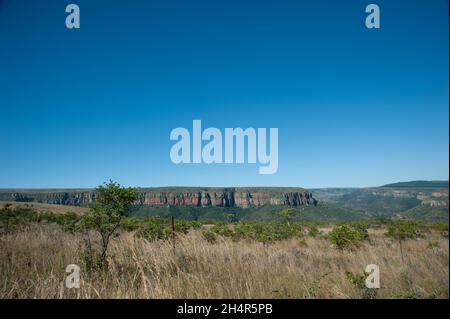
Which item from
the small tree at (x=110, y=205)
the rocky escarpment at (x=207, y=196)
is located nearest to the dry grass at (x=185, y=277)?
the small tree at (x=110, y=205)

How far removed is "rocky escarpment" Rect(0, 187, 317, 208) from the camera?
152 m

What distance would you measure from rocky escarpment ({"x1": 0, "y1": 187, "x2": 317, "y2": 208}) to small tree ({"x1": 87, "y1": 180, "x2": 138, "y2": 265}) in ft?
469

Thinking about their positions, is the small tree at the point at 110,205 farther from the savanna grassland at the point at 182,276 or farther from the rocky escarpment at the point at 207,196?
the rocky escarpment at the point at 207,196

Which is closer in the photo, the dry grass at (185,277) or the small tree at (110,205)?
the dry grass at (185,277)

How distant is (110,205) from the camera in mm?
7352

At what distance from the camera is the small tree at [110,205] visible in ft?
23.5

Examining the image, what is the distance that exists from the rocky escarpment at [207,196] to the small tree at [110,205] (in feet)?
469

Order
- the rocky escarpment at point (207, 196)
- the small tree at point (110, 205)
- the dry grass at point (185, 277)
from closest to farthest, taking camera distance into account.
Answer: the dry grass at point (185, 277)
the small tree at point (110, 205)
the rocky escarpment at point (207, 196)

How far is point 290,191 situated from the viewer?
18038 cm

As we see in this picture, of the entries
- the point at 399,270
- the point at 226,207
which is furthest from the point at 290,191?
the point at 399,270
